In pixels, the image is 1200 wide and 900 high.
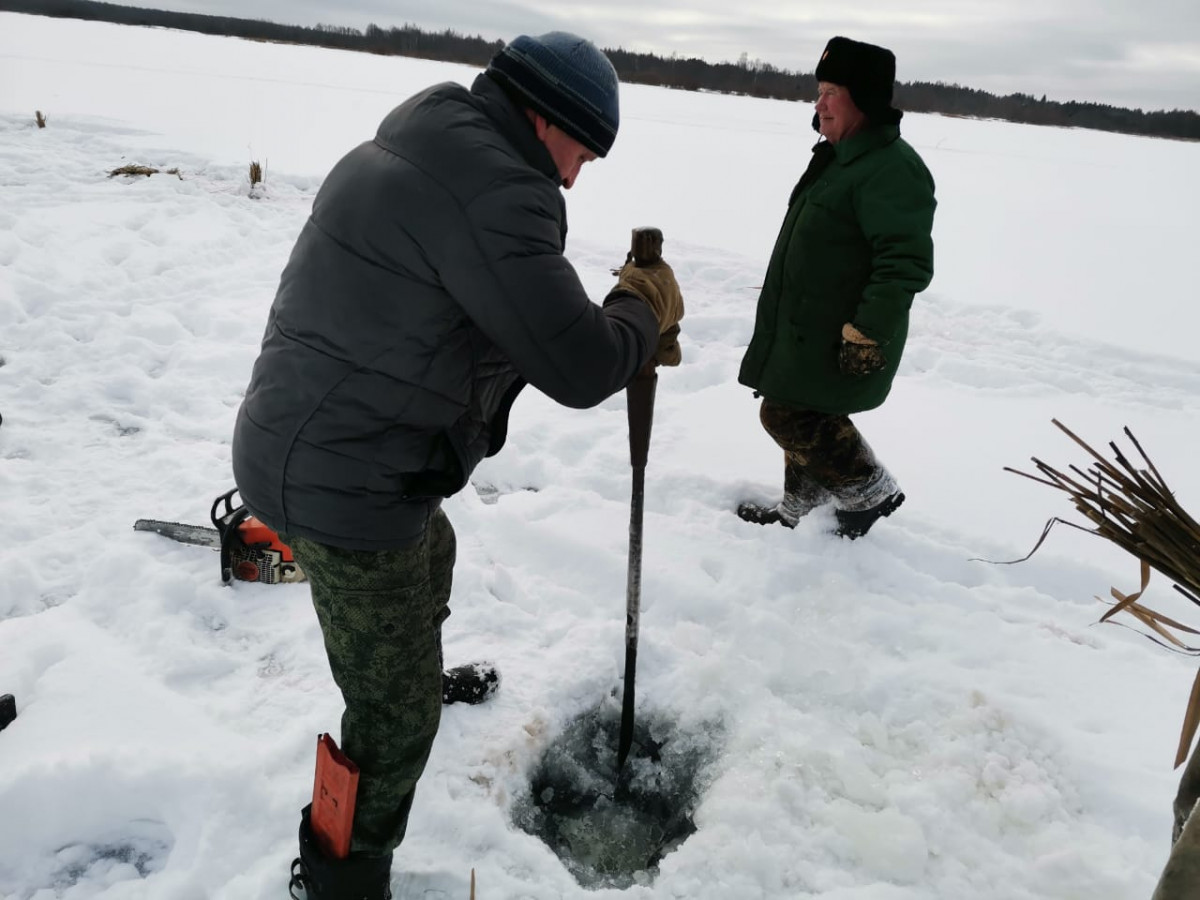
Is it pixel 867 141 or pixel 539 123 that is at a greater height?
pixel 867 141

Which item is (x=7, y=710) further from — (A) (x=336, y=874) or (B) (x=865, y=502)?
(B) (x=865, y=502)

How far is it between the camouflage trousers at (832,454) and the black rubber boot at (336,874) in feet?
7.29

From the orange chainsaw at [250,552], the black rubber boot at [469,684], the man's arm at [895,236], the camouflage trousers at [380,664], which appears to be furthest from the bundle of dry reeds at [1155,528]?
Answer: the orange chainsaw at [250,552]

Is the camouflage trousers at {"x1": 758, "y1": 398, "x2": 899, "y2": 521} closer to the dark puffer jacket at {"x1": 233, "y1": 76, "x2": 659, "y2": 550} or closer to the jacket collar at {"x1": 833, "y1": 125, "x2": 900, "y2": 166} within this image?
the jacket collar at {"x1": 833, "y1": 125, "x2": 900, "y2": 166}

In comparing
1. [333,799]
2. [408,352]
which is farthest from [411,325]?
[333,799]

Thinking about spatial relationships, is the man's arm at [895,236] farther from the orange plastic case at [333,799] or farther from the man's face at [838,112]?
A: the orange plastic case at [333,799]

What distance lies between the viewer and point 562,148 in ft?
5.41

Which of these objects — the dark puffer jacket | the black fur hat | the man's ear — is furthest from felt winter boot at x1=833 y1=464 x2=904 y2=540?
the man's ear

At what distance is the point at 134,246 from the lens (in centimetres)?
668

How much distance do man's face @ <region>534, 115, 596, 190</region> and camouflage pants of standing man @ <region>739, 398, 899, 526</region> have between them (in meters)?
1.88

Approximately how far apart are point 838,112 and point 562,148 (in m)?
1.76

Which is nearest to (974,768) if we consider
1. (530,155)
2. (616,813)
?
(616,813)

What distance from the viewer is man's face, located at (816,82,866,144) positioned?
293 centimetres

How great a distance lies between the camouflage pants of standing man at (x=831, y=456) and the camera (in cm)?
327
